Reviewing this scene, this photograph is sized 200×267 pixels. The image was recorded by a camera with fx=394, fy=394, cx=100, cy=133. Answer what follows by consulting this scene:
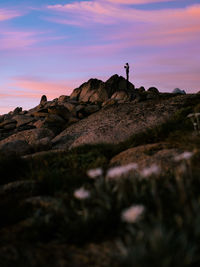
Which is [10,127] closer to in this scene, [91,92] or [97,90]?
[97,90]

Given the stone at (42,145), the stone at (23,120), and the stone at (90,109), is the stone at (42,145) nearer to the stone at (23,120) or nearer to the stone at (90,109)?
the stone at (90,109)

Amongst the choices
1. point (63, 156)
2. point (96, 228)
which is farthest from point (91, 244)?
point (63, 156)

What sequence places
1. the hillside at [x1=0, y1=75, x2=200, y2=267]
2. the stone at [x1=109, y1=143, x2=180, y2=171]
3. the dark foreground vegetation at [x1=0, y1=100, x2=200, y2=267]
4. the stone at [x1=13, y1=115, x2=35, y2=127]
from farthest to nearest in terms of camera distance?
the stone at [x1=13, y1=115, x2=35, y2=127] → the stone at [x1=109, y1=143, x2=180, y2=171] → the hillside at [x1=0, y1=75, x2=200, y2=267] → the dark foreground vegetation at [x1=0, y1=100, x2=200, y2=267]

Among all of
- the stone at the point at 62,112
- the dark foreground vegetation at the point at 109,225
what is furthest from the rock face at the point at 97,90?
the dark foreground vegetation at the point at 109,225

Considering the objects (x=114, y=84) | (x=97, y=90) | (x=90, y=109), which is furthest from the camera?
(x=114, y=84)

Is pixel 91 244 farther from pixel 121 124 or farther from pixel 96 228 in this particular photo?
pixel 121 124

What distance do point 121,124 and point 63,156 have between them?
3.47 meters

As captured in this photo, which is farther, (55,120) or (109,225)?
(55,120)

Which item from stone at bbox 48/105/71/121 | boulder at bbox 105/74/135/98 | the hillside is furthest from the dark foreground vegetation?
boulder at bbox 105/74/135/98

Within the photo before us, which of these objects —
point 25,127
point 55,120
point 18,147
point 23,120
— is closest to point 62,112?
point 55,120

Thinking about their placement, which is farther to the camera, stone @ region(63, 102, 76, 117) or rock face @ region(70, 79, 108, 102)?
rock face @ region(70, 79, 108, 102)

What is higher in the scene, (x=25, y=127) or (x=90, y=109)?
(x=90, y=109)

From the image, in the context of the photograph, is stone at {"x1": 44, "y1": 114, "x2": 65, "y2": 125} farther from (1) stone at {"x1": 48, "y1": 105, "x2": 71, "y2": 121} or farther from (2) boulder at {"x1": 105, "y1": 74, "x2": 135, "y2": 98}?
(2) boulder at {"x1": 105, "y1": 74, "x2": 135, "y2": 98}

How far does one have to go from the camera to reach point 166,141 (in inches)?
312
